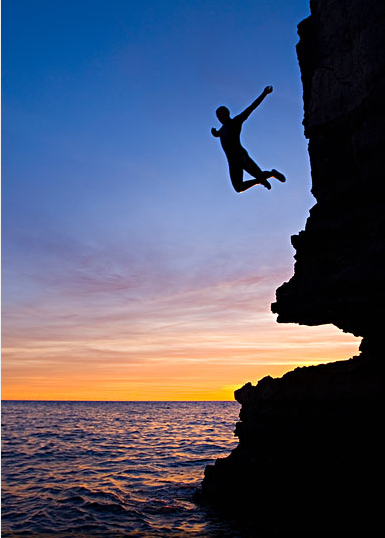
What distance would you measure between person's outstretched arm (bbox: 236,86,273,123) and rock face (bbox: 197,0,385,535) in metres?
3.23

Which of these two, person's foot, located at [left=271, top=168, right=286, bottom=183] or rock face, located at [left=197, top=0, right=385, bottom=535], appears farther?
rock face, located at [left=197, top=0, right=385, bottom=535]

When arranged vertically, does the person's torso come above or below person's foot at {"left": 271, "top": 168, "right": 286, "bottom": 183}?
above

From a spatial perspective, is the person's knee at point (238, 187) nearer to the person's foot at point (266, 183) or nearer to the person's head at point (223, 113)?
the person's foot at point (266, 183)

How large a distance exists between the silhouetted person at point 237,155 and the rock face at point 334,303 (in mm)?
2631

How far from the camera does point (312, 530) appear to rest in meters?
9.01

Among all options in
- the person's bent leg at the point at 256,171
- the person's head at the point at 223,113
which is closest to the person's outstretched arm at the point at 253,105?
the person's head at the point at 223,113

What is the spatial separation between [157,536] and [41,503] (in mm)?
5324

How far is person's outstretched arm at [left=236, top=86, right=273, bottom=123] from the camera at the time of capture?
7.62m

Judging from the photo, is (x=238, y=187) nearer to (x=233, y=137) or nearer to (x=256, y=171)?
(x=256, y=171)

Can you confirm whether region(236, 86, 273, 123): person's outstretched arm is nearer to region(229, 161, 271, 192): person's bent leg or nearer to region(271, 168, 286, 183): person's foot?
region(229, 161, 271, 192): person's bent leg

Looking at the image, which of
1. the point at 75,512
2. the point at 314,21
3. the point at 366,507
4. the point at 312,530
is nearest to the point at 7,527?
the point at 75,512

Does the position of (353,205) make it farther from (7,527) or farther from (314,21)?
(7,527)

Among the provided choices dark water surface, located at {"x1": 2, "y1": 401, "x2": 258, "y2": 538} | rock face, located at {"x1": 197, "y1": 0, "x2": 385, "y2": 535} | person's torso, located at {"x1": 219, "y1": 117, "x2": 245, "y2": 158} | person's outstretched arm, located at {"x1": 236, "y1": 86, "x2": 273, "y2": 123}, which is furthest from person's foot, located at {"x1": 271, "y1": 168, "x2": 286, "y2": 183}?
dark water surface, located at {"x1": 2, "y1": 401, "x2": 258, "y2": 538}

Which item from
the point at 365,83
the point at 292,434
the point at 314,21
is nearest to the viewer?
the point at 365,83
